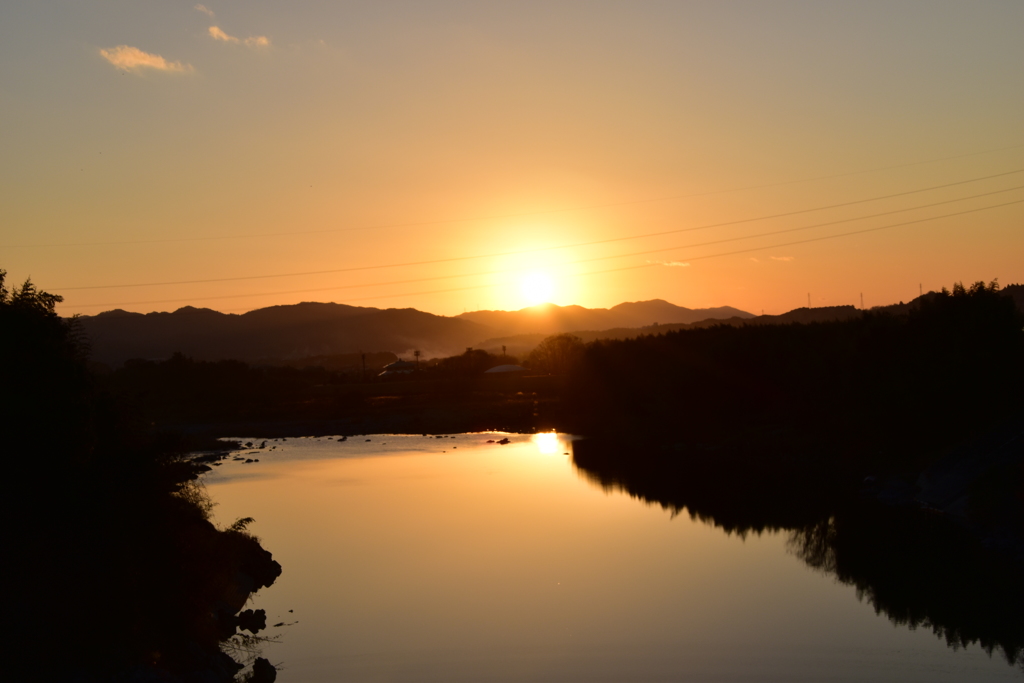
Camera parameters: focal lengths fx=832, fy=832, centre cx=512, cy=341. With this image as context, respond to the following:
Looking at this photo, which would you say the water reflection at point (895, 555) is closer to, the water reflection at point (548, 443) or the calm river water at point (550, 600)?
the calm river water at point (550, 600)

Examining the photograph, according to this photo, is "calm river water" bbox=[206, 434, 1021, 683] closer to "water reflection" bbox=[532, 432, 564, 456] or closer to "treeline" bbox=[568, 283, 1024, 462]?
"treeline" bbox=[568, 283, 1024, 462]

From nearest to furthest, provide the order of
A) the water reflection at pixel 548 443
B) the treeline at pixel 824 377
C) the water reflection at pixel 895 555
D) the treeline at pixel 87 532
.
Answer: the treeline at pixel 87 532 → the water reflection at pixel 895 555 → the treeline at pixel 824 377 → the water reflection at pixel 548 443

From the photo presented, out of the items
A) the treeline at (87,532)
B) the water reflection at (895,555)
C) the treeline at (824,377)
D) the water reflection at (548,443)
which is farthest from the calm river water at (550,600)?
the water reflection at (548,443)

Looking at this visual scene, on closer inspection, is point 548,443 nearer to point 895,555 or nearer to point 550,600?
point 895,555

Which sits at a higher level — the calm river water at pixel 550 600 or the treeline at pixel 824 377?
the treeline at pixel 824 377

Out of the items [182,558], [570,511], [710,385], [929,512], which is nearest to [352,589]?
[182,558]

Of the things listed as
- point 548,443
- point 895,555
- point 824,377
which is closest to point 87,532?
→ point 895,555

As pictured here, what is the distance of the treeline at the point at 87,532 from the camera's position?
1333 centimetres

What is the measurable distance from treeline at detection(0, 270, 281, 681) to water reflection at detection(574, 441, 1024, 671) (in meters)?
14.8

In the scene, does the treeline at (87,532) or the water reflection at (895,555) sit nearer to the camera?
the treeline at (87,532)

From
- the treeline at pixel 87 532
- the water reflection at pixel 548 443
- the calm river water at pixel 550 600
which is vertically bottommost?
the calm river water at pixel 550 600

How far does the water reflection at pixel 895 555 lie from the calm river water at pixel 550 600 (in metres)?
0.68

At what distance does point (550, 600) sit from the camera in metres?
21.1

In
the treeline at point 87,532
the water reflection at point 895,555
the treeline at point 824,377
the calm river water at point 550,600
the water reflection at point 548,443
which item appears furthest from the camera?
the water reflection at point 548,443
